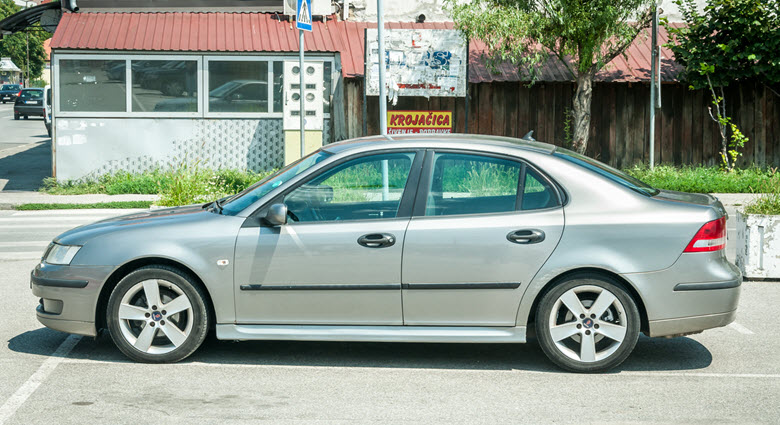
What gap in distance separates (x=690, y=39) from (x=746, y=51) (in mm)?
1183

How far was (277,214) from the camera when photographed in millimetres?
6004

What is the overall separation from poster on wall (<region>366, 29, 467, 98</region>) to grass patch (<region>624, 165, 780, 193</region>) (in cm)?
388

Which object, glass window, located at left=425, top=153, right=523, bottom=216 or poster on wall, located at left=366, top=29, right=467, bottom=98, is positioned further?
poster on wall, located at left=366, top=29, right=467, bottom=98

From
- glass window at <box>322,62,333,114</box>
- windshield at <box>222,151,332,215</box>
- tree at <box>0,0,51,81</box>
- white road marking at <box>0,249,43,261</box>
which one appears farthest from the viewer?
tree at <box>0,0,51,81</box>

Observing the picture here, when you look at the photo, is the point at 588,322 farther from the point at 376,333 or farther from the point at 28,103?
the point at 28,103

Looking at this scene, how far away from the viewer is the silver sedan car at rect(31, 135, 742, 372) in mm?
6027

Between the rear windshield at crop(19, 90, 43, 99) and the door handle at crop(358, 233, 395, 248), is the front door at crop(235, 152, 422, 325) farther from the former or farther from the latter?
the rear windshield at crop(19, 90, 43, 99)

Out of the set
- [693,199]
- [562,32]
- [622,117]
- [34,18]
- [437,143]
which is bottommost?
[693,199]

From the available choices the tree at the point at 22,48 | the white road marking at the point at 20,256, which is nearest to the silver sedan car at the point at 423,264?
the white road marking at the point at 20,256

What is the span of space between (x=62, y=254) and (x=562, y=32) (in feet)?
40.8

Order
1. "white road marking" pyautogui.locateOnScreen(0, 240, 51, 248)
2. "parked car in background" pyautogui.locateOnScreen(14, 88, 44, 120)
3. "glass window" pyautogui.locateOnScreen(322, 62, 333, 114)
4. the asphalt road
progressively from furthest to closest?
"parked car in background" pyautogui.locateOnScreen(14, 88, 44, 120) → "glass window" pyautogui.locateOnScreen(322, 62, 333, 114) → "white road marking" pyautogui.locateOnScreen(0, 240, 51, 248) → the asphalt road

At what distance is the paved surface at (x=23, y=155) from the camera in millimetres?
20266

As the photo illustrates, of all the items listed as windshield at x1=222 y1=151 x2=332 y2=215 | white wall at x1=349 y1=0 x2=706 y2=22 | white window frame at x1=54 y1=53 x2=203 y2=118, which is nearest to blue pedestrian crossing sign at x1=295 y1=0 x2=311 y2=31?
white window frame at x1=54 y1=53 x2=203 y2=118

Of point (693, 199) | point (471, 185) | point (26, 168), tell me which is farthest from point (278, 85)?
point (693, 199)
